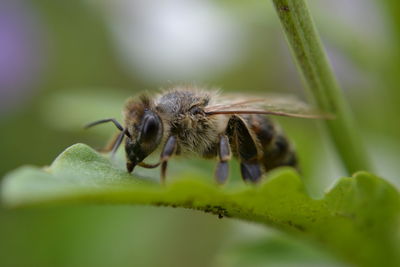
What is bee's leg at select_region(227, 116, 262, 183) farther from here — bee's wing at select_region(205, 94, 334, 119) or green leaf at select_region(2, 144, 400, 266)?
green leaf at select_region(2, 144, 400, 266)

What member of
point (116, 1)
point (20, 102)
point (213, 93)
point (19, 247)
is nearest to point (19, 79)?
point (20, 102)

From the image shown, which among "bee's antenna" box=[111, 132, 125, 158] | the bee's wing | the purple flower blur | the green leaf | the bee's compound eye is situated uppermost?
the purple flower blur

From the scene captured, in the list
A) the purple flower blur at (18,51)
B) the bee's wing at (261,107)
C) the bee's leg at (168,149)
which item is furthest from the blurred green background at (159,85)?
the bee's leg at (168,149)

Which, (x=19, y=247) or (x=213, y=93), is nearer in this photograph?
(x=213, y=93)

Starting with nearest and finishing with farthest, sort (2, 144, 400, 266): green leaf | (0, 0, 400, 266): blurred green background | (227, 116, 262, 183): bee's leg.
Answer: (2, 144, 400, 266): green leaf
(227, 116, 262, 183): bee's leg
(0, 0, 400, 266): blurred green background

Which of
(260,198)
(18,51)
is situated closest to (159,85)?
(18,51)

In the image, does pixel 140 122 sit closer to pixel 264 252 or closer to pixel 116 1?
pixel 264 252

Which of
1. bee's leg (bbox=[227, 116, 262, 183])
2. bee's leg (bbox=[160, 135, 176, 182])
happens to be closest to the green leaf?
bee's leg (bbox=[160, 135, 176, 182])

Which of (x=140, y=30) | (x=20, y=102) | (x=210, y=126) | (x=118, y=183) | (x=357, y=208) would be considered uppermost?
(x=140, y=30)
